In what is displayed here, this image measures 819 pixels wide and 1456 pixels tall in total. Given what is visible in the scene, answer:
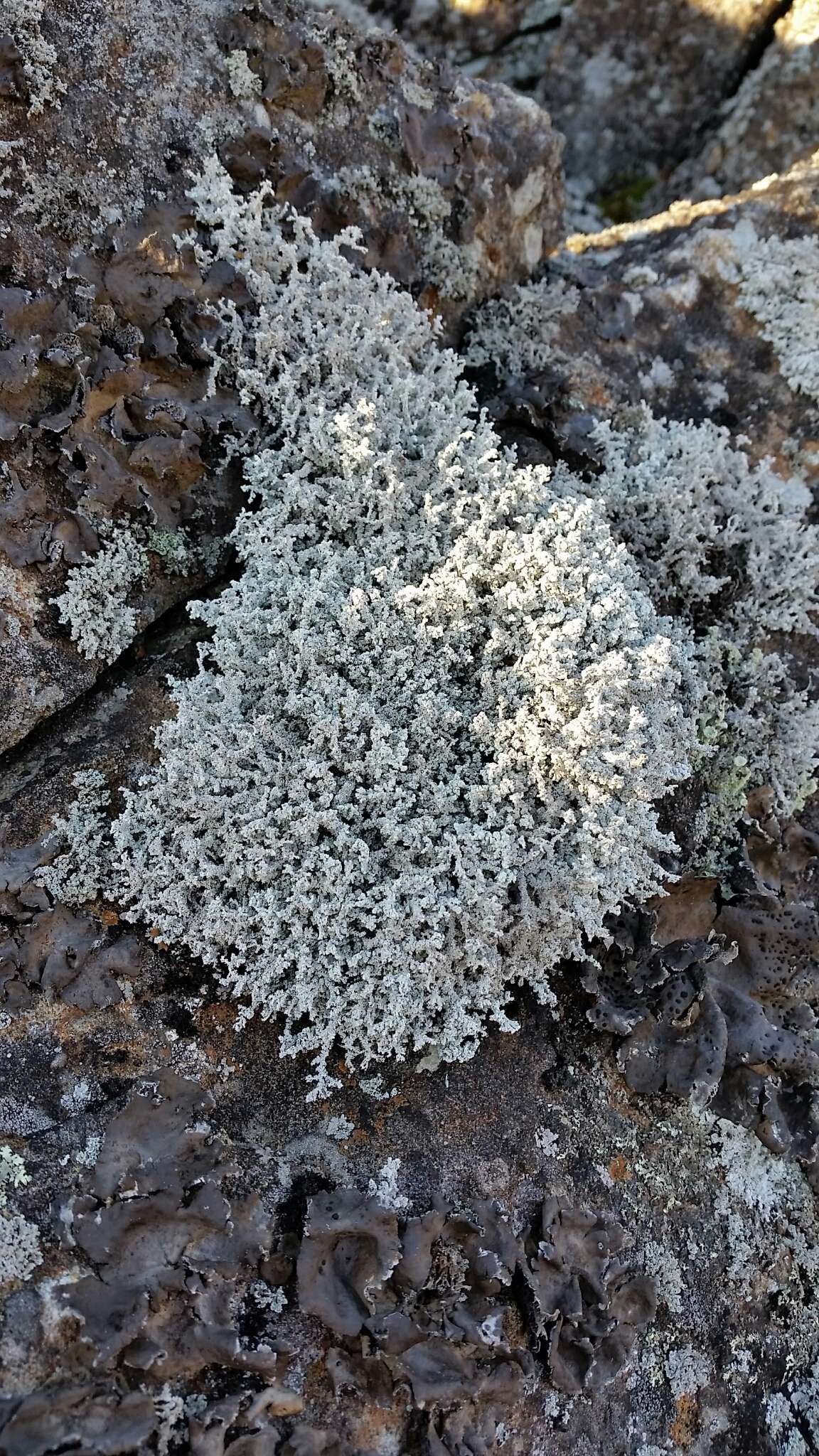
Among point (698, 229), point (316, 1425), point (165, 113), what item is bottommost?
point (316, 1425)

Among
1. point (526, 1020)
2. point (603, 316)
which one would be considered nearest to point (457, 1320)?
point (526, 1020)

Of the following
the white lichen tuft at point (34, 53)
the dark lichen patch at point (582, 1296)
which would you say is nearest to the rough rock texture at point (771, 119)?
the white lichen tuft at point (34, 53)

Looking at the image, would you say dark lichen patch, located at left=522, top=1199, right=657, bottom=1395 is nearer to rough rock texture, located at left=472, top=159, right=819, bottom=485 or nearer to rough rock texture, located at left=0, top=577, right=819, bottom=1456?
rough rock texture, located at left=0, top=577, right=819, bottom=1456

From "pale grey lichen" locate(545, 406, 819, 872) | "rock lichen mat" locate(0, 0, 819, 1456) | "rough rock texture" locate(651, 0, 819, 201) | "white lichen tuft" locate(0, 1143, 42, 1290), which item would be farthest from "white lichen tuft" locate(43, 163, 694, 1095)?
"rough rock texture" locate(651, 0, 819, 201)

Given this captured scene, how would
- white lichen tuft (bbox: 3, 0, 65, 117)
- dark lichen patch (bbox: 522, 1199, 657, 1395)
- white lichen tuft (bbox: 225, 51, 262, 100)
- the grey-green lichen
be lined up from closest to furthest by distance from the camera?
dark lichen patch (bbox: 522, 1199, 657, 1395)
white lichen tuft (bbox: 3, 0, 65, 117)
the grey-green lichen
white lichen tuft (bbox: 225, 51, 262, 100)

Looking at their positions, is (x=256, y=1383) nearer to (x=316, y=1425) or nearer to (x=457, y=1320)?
(x=316, y=1425)

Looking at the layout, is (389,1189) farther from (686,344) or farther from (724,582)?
(686,344)

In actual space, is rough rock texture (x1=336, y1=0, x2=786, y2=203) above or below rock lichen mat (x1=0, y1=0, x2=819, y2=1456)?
above
